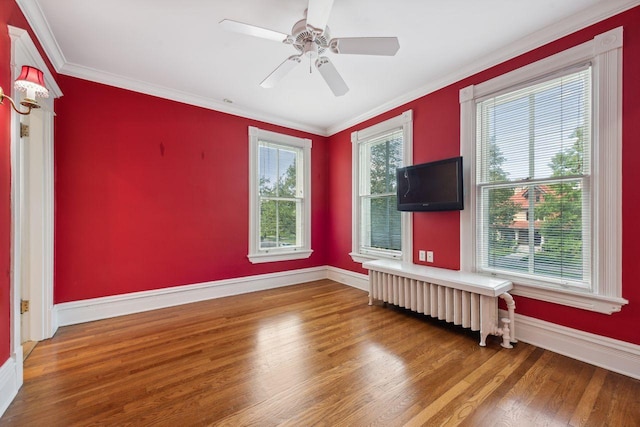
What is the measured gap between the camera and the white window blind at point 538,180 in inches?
87.7

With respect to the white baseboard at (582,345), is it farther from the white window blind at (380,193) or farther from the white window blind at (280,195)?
the white window blind at (280,195)

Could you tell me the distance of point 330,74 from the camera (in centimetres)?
235

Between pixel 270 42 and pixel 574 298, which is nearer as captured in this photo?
pixel 574 298

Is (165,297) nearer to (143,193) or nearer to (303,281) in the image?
(143,193)

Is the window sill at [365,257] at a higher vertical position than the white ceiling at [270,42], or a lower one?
lower

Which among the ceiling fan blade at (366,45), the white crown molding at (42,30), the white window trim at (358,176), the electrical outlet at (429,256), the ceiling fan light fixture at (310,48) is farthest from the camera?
the white window trim at (358,176)

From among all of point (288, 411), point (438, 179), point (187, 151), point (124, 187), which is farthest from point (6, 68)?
point (438, 179)

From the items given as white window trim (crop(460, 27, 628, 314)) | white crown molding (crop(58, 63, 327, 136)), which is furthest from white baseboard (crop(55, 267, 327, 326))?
white window trim (crop(460, 27, 628, 314))

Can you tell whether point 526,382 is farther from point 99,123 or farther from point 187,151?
point 99,123

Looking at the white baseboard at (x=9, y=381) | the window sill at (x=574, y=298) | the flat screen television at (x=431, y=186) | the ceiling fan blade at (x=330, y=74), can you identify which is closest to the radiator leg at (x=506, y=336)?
the window sill at (x=574, y=298)

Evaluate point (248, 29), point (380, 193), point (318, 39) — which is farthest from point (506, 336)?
point (248, 29)

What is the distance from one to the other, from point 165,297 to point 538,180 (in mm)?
4350

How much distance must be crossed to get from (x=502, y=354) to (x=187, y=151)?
13.6ft

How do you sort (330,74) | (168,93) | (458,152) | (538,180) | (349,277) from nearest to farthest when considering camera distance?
(330,74) < (538,180) < (458,152) < (168,93) < (349,277)
